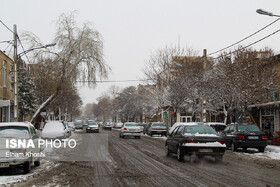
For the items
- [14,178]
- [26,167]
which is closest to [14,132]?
[26,167]

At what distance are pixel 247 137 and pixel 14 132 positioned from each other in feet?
40.5

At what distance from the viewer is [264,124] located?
3189cm

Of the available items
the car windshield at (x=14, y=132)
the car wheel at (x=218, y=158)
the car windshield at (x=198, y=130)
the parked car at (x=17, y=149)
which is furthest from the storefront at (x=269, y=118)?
the car windshield at (x=14, y=132)

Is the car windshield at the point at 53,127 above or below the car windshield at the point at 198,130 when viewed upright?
below

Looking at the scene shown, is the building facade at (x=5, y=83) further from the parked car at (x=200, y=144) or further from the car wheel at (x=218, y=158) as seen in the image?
the car wheel at (x=218, y=158)

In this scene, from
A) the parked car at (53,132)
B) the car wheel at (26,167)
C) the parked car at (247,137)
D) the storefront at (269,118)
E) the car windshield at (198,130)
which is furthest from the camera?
the storefront at (269,118)

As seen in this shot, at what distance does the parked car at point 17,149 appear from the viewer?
35.6 ft

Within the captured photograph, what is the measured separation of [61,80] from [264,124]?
19.1 metres

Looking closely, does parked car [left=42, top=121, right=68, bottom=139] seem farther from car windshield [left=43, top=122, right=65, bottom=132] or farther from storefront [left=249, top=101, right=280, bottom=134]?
storefront [left=249, top=101, right=280, bottom=134]

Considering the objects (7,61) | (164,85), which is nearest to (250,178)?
(7,61)

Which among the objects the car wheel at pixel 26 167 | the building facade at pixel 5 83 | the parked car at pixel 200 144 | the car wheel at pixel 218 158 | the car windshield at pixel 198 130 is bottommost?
the car wheel at pixel 218 158

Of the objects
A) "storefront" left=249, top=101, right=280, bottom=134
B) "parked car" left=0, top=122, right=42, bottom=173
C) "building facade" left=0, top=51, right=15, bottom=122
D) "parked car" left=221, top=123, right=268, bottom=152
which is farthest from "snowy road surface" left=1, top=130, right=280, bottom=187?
"building facade" left=0, top=51, right=15, bottom=122

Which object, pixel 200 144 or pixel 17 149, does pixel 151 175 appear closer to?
pixel 200 144

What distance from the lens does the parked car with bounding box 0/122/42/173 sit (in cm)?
1084
